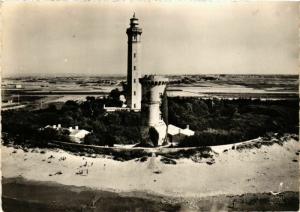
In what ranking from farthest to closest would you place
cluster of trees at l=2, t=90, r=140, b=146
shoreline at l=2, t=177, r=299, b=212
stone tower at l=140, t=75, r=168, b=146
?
1. stone tower at l=140, t=75, r=168, b=146
2. cluster of trees at l=2, t=90, r=140, b=146
3. shoreline at l=2, t=177, r=299, b=212

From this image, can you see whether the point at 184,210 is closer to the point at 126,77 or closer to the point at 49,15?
the point at 126,77

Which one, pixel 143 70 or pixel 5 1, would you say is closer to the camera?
pixel 5 1

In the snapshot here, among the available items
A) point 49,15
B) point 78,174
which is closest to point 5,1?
point 49,15

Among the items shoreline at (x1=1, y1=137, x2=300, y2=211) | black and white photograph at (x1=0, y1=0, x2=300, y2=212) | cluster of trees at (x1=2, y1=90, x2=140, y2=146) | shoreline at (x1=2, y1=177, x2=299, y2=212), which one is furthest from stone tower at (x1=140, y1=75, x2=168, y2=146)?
shoreline at (x1=2, y1=177, x2=299, y2=212)

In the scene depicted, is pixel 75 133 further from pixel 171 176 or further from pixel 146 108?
pixel 171 176

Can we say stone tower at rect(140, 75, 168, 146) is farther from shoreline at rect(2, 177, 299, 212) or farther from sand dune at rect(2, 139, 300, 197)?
shoreline at rect(2, 177, 299, 212)

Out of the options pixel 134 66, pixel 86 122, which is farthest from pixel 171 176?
pixel 134 66
